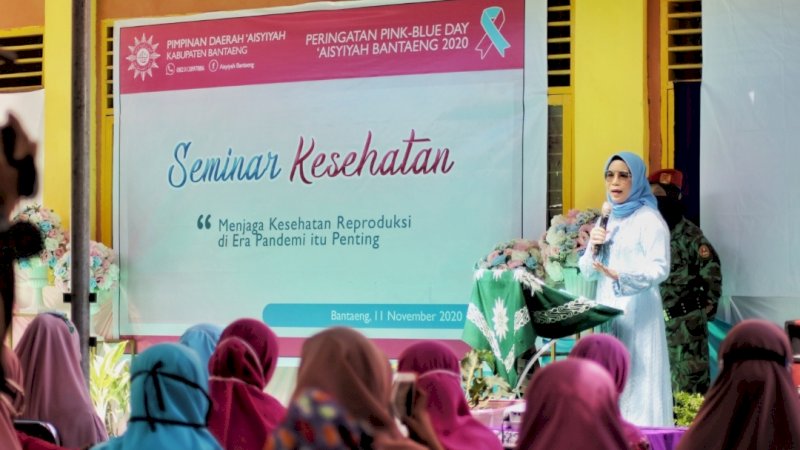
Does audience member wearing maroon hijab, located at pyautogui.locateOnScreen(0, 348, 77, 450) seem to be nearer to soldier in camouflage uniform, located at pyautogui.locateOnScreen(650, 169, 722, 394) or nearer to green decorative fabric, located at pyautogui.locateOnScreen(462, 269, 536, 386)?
green decorative fabric, located at pyautogui.locateOnScreen(462, 269, 536, 386)

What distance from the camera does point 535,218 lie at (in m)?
7.00

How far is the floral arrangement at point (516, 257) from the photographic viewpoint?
6.68 meters

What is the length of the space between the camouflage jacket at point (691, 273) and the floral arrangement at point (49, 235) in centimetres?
391

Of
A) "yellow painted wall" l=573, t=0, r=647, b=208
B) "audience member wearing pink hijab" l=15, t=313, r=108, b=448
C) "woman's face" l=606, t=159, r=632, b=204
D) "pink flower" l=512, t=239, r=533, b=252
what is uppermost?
"yellow painted wall" l=573, t=0, r=647, b=208

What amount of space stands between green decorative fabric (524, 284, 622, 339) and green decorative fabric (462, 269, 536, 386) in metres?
0.07

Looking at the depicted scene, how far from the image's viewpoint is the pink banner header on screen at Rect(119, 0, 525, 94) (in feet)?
23.6

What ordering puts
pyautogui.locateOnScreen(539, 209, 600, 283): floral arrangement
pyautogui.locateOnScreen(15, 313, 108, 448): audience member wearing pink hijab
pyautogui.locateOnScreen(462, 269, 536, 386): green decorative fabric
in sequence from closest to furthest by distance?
pyautogui.locateOnScreen(15, 313, 108, 448): audience member wearing pink hijab, pyautogui.locateOnScreen(462, 269, 536, 386): green decorative fabric, pyautogui.locateOnScreen(539, 209, 600, 283): floral arrangement

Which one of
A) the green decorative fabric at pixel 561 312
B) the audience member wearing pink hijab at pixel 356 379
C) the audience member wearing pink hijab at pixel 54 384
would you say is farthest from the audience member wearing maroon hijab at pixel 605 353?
the audience member wearing pink hijab at pixel 54 384

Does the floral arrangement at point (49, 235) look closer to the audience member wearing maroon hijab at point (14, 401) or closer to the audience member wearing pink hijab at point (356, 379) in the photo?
the audience member wearing maroon hijab at point (14, 401)

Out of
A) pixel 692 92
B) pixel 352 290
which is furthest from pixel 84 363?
pixel 692 92

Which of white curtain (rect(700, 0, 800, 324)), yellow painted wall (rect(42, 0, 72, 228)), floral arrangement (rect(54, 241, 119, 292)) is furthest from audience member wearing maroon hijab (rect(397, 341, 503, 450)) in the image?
yellow painted wall (rect(42, 0, 72, 228))

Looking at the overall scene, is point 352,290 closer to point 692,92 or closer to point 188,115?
point 188,115

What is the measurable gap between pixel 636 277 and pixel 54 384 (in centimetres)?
250

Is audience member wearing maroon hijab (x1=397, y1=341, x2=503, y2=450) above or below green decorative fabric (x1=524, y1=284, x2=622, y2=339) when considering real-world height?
below
